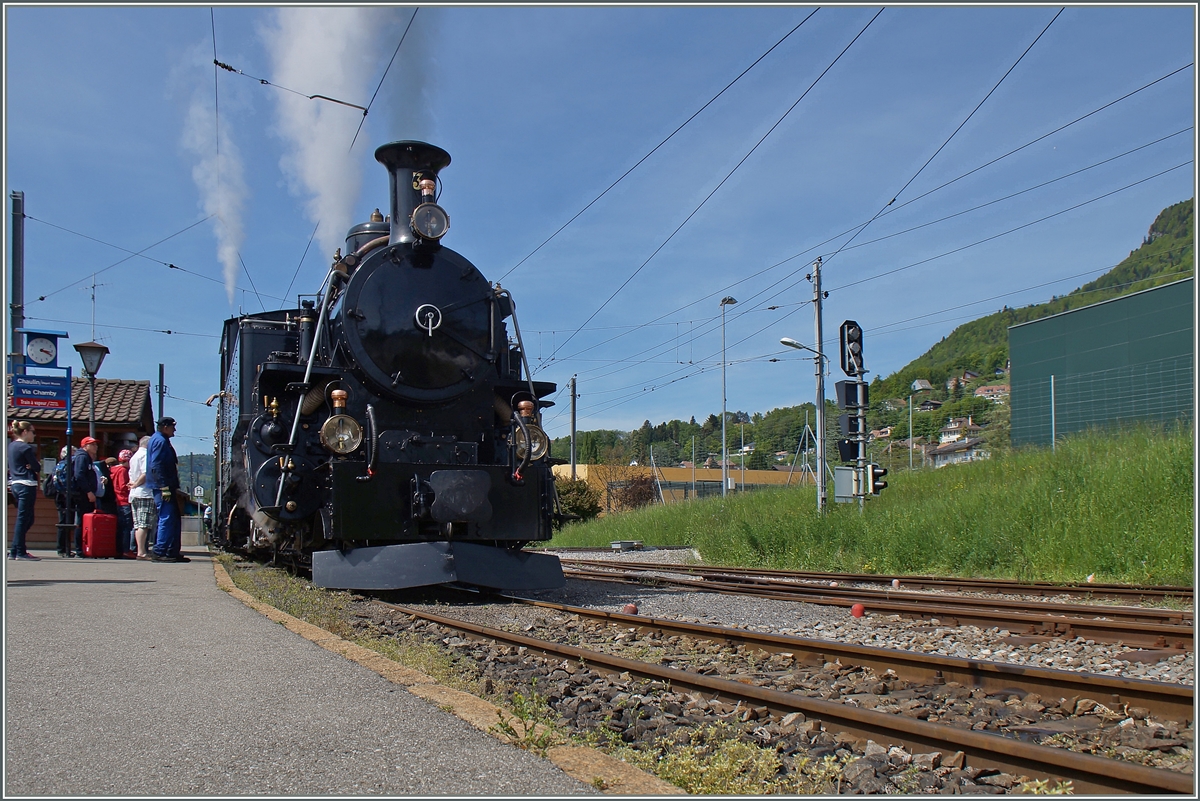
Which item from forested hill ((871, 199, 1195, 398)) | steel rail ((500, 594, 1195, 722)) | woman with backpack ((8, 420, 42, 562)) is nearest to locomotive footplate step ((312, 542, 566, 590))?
steel rail ((500, 594, 1195, 722))

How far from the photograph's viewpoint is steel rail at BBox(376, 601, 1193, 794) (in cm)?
249

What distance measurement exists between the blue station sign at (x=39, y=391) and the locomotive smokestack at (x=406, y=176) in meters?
8.61

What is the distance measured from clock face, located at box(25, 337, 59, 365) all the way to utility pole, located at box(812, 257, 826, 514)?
13.1m

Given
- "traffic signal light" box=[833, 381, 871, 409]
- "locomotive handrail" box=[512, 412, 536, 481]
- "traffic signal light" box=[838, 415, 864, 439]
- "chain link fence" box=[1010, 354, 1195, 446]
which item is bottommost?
"locomotive handrail" box=[512, 412, 536, 481]

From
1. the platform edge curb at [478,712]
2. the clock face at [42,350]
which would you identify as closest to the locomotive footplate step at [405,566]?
the platform edge curb at [478,712]

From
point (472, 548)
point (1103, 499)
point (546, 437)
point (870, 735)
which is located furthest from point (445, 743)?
point (1103, 499)

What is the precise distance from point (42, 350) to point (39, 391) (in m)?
0.67

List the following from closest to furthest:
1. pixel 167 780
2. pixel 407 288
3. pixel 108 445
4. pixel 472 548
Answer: pixel 167 780, pixel 472 548, pixel 407 288, pixel 108 445

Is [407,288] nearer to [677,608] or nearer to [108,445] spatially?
[677,608]

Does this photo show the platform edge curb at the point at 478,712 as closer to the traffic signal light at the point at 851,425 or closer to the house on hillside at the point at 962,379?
the traffic signal light at the point at 851,425

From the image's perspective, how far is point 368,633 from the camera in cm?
574

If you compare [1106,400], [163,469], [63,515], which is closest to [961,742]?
[163,469]

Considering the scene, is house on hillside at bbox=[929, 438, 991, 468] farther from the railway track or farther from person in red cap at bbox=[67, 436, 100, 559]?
person in red cap at bbox=[67, 436, 100, 559]

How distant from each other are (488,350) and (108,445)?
46.1 ft
